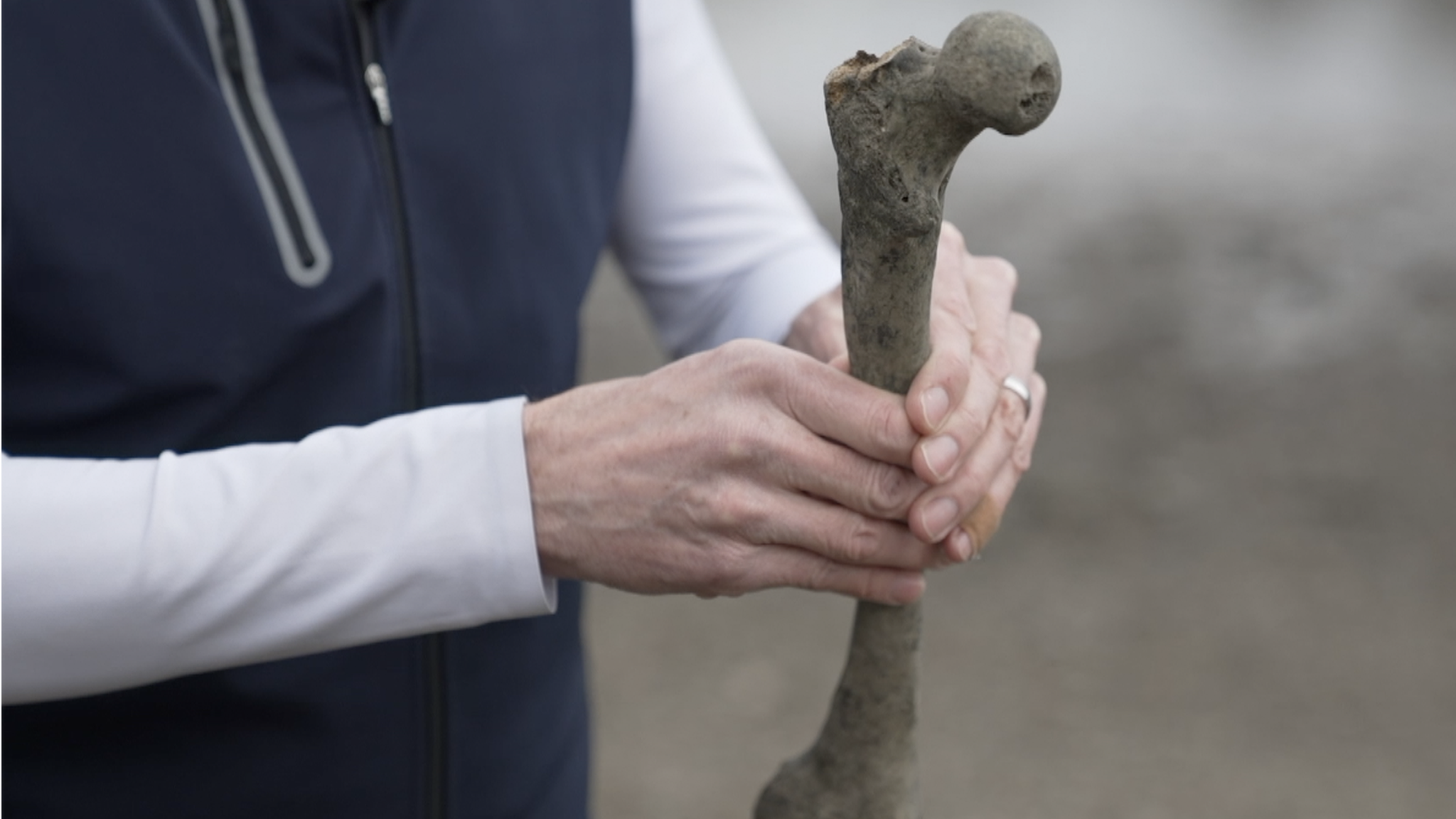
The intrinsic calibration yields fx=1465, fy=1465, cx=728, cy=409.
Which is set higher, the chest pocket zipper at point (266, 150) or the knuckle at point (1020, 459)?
the chest pocket zipper at point (266, 150)

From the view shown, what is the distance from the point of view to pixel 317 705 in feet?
4.10

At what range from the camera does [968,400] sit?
105 centimetres

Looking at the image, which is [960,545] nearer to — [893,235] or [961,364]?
[961,364]

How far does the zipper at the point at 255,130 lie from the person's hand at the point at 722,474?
28 cm

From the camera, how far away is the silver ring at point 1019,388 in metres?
1.13

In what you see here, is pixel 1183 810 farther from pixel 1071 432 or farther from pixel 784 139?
pixel 784 139

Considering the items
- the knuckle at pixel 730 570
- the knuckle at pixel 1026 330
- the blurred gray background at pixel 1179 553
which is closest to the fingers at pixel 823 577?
the knuckle at pixel 730 570

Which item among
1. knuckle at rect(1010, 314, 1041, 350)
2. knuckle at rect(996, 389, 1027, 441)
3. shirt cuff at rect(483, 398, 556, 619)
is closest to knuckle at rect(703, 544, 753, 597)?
shirt cuff at rect(483, 398, 556, 619)

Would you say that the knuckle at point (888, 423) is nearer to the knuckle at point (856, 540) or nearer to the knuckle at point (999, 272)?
the knuckle at point (856, 540)

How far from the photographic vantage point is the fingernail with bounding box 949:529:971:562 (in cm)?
107

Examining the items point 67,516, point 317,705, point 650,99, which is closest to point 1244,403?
point 650,99

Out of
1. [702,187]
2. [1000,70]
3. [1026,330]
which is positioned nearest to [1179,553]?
[702,187]

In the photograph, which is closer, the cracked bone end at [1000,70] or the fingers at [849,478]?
the cracked bone end at [1000,70]

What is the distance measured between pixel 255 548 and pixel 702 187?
2.22 feet
